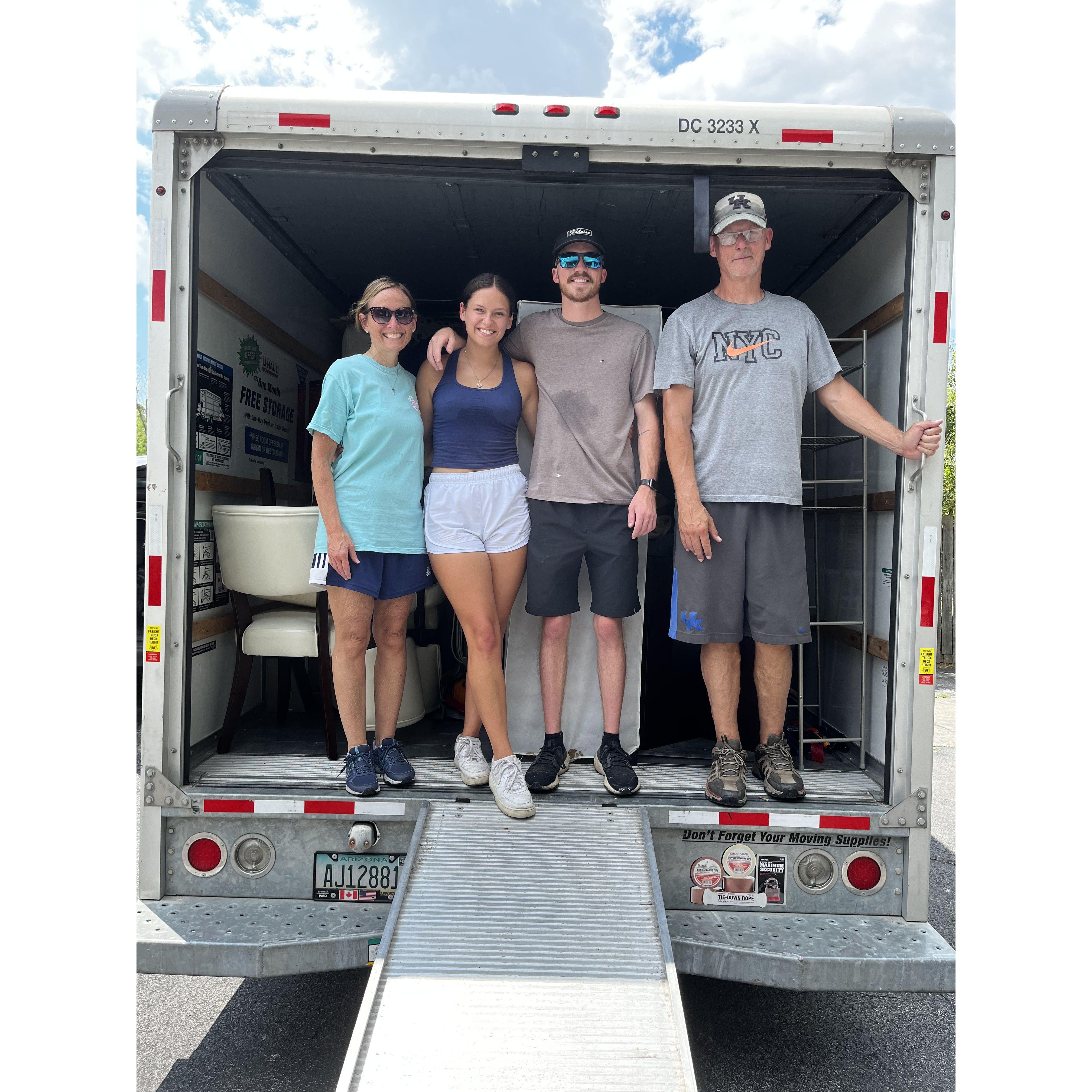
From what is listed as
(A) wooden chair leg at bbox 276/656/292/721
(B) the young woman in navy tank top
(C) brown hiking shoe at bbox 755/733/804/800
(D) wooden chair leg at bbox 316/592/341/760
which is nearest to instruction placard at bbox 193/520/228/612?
(D) wooden chair leg at bbox 316/592/341/760

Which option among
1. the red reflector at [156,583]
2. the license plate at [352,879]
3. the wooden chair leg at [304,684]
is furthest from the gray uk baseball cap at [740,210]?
the wooden chair leg at [304,684]

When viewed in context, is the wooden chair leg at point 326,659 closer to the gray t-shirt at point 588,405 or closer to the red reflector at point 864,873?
the gray t-shirt at point 588,405

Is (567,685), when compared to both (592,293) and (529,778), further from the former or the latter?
(592,293)

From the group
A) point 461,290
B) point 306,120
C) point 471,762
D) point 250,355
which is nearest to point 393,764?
point 471,762

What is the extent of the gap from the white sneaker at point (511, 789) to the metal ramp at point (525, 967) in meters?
0.04

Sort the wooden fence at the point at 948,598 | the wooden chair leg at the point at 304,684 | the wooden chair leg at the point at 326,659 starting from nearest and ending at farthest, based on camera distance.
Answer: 1. the wooden chair leg at the point at 326,659
2. the wooden chair leg at the point at 304,684
3. the wooden fence at the point at 948,598

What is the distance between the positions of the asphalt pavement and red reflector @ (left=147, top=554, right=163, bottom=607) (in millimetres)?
1408

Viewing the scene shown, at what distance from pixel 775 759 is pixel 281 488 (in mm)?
2622

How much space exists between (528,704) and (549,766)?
1.39ft

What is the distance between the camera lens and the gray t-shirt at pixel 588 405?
112 inches

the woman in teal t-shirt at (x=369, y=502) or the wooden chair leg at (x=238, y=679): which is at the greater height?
the woman in teal t-shirt at (x=369, y=502)

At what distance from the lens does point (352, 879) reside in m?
2.45

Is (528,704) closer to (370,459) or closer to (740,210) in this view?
(370,459)

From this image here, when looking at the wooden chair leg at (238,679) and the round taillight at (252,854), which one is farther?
the wooden chair leg at (238,679)
